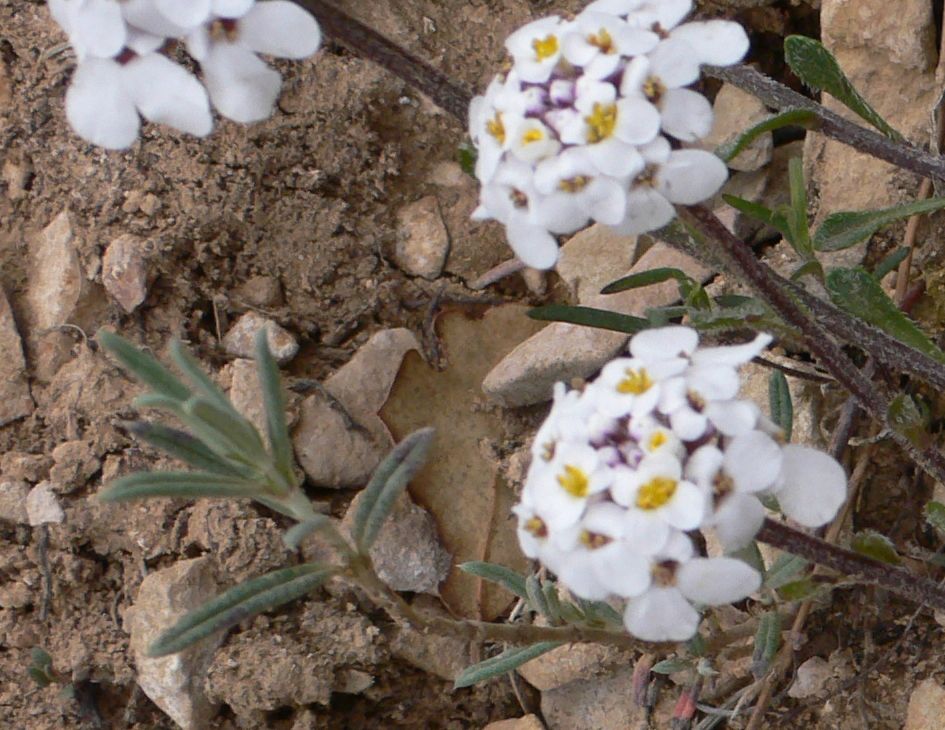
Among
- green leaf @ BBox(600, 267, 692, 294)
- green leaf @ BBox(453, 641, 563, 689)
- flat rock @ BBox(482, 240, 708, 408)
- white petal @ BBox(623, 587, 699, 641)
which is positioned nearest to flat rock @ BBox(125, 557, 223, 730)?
green leaf @ BBox(453, 641, 563, 689)

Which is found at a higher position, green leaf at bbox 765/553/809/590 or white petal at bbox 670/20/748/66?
white petal at bbox 670/20/748/66

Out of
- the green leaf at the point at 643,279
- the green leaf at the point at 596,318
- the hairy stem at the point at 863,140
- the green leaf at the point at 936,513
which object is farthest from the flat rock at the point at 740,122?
the green leaf at the point at 936,513

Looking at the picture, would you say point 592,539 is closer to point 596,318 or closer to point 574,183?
point 574,183

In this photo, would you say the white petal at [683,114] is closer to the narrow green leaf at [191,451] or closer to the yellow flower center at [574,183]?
the yellow flower center at [574,183]

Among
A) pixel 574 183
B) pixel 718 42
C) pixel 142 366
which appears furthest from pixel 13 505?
pixel 718 42

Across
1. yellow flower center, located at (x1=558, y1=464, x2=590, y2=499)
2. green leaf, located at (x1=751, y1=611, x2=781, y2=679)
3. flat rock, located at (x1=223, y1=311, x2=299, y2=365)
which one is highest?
yellow flower center, located at (x1=558, y1=464, x2=590, y2=499)

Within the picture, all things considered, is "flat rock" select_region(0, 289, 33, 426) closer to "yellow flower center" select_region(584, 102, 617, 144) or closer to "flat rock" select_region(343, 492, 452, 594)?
"flat rock" select_region(343, 492, 452, 594)
